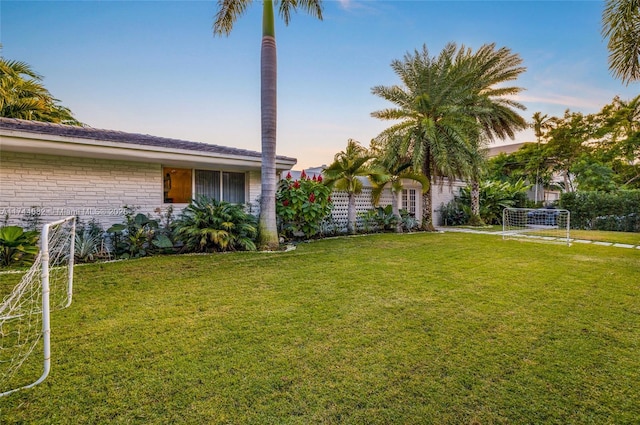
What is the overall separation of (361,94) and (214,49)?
21.3ft

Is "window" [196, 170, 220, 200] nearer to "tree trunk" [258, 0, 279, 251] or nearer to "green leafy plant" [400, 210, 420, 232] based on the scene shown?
"tree trunk" [258, 0, 279, 251]

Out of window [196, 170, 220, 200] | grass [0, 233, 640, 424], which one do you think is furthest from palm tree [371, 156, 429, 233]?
grass [0, 233, 640, 424]

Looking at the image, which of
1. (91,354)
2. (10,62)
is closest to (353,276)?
(91,354)

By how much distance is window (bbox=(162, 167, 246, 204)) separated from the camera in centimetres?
901

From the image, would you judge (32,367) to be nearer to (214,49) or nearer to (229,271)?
(229,271)

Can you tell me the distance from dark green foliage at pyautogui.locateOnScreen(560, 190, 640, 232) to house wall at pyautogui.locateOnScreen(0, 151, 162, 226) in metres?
19.2

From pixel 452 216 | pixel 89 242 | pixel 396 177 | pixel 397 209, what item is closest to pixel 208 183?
pixel 89 242

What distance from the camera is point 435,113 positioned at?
42.9ft

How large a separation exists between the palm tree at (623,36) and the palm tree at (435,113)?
4814mm

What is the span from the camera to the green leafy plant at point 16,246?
591cm

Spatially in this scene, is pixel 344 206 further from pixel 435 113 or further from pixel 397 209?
pixel 435 113

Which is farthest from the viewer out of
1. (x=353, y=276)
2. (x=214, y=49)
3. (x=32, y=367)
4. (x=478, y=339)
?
(x=214, y=49)

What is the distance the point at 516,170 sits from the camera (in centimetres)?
2769

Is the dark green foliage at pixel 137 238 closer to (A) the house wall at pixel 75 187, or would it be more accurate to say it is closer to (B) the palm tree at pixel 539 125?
(A) the house wall at pixel 75 187
